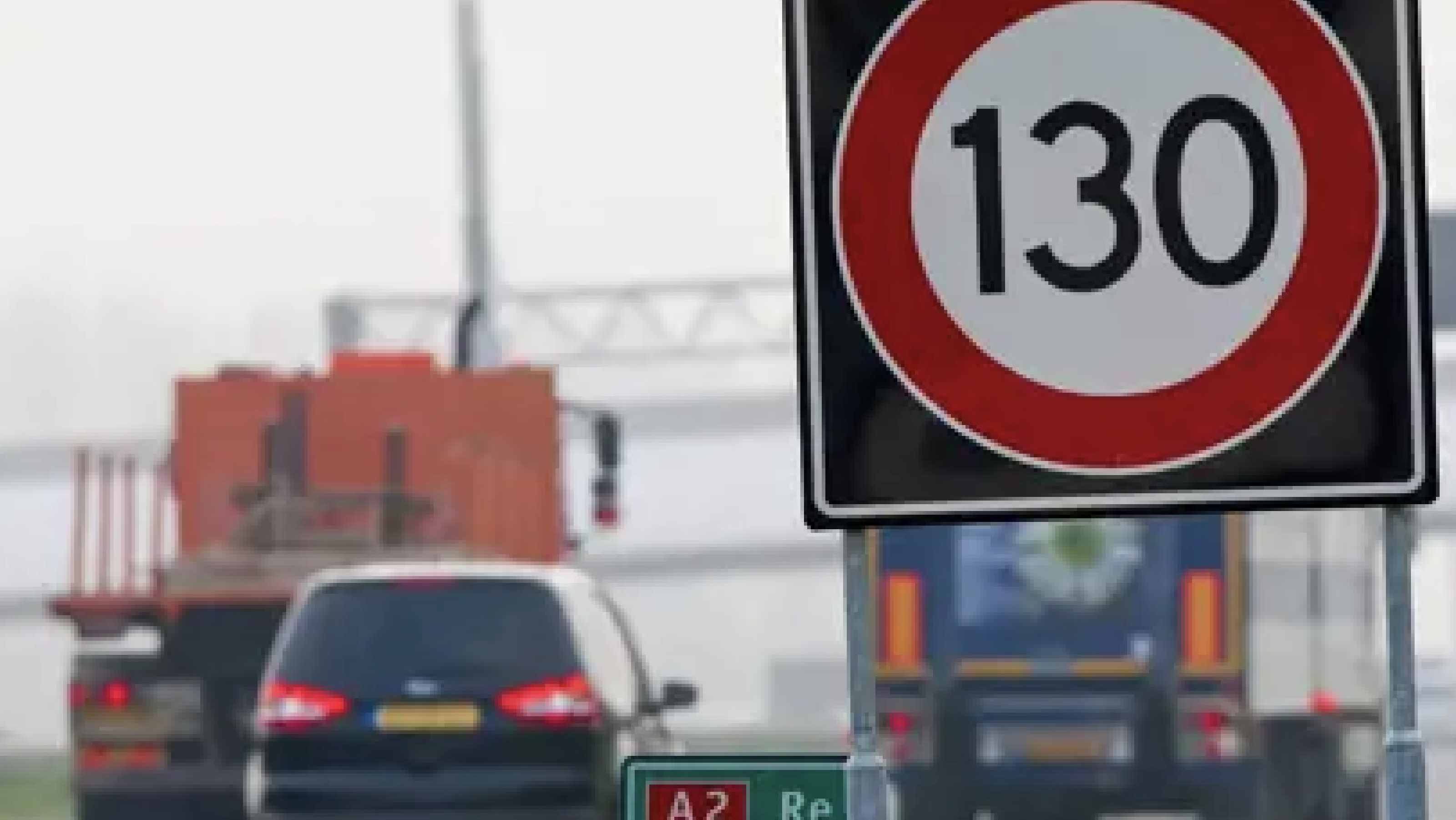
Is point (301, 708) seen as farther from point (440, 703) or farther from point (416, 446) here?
point (416, 446)

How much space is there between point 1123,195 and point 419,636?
16088mm

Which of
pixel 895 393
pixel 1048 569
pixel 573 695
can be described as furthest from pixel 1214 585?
pixel 895 393

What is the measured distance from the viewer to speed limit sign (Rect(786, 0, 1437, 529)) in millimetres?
4969

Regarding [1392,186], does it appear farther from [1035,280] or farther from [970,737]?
[970,737]

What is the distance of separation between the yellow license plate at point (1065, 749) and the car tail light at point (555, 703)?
6.67 meters

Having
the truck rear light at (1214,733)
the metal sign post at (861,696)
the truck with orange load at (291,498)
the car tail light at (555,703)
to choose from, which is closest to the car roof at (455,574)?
the car tail light at (555,703)

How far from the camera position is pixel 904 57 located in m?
5.07

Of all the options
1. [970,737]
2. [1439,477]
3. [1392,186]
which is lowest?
[970,737]

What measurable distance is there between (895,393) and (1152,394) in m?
0.28

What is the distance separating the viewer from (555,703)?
20.7 metres

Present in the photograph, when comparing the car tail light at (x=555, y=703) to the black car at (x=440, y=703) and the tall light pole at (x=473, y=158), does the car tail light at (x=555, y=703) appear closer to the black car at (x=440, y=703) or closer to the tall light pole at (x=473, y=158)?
the black car at (x=440, y=703)

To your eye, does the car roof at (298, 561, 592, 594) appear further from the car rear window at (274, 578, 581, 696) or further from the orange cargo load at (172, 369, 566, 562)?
the orange cargo load at (172, 369, 566, 562)

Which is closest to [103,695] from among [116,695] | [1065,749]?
[116,695]

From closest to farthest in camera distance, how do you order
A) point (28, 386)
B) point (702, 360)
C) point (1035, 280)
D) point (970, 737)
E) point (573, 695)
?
point (1035, 280)
point (573, 695)
point (970, 737)
point (702, 360)
point (28, 386)
